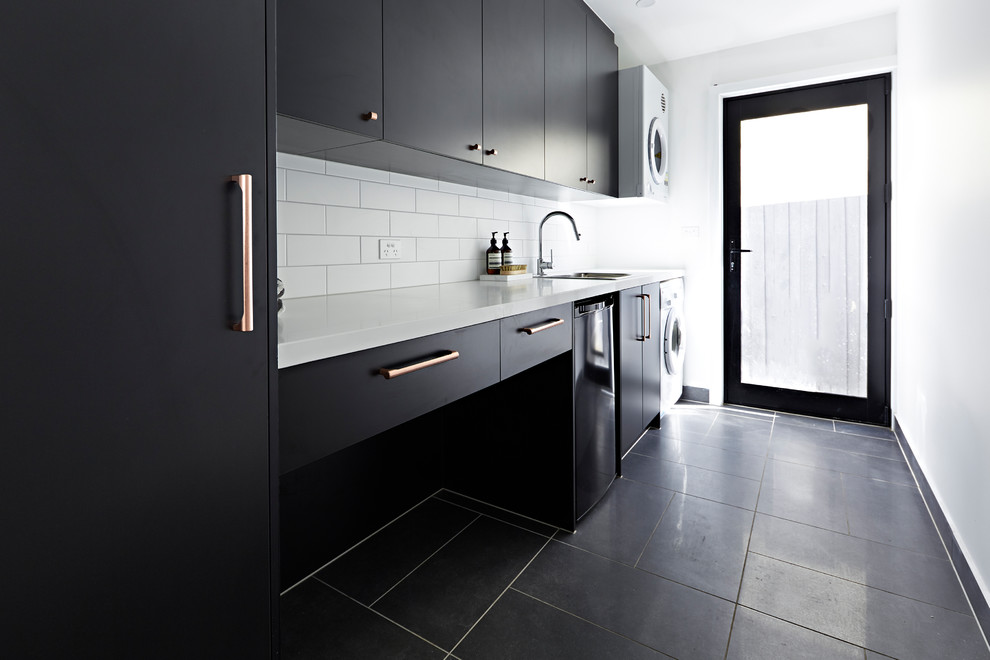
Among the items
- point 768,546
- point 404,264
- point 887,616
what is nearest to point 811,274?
point 768,546

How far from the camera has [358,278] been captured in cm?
192

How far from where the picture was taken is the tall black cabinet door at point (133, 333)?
1.85 feet

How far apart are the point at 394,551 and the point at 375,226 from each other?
1.19 meters

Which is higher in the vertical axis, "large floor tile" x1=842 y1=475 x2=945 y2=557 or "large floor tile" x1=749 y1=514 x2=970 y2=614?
"large floor tile" x1=842 y1=475 x2=945 y2=557

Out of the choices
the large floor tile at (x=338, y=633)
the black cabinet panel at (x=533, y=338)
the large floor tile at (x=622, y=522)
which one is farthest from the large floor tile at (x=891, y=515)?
the large floor tile at (x=338, y=633)

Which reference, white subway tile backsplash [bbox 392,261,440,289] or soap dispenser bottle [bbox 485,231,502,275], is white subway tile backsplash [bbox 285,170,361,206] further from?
soap dispenser bottle [bbox 485,231,502,275]

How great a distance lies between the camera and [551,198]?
10.4 ft

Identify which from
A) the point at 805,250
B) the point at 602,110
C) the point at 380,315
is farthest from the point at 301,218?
the point at 805,250

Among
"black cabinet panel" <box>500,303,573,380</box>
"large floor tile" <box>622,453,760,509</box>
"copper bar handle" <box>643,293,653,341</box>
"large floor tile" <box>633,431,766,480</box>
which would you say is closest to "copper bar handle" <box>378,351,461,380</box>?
"black cabinet panel" <box>500,303,573,380</box>

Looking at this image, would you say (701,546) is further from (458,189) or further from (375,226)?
(458,189)

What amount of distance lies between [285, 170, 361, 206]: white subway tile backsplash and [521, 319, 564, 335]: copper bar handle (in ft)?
2.69

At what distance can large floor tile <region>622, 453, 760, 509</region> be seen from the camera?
2258 millimetres

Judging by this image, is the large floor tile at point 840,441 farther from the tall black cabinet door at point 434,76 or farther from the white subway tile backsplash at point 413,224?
the tall black cabinet door at point 434,76

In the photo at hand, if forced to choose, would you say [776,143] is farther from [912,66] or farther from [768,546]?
[768,546]
